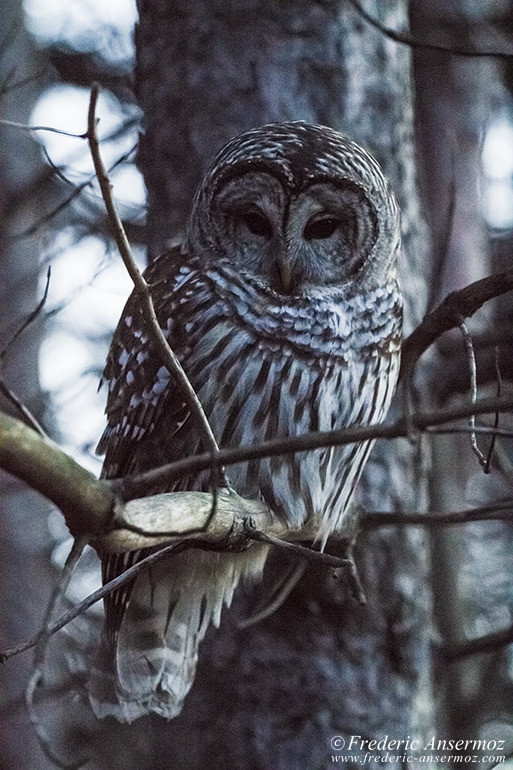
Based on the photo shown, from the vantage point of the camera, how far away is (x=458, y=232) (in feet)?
16.6

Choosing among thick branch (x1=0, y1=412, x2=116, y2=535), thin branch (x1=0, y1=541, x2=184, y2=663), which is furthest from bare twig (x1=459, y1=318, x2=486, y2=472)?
thick branch (x1=0, y1=412, x2=116, y2=535)

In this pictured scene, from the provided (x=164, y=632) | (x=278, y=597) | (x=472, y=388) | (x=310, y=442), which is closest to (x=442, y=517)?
(x=472, y=388)

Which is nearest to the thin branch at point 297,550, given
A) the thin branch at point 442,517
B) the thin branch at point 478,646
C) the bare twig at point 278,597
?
the thin branch at point 442,517

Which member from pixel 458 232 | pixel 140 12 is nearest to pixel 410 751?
pixel 140 12

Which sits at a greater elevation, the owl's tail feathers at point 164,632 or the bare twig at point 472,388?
the bare twig at point 472,388

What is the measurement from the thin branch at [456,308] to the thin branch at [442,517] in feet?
1.21

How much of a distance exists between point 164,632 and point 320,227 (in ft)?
4.13

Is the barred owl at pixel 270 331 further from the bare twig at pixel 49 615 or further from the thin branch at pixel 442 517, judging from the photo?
the bare twig at pixel 49 615

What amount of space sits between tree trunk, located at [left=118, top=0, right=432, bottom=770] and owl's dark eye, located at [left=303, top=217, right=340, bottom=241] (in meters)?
0.58

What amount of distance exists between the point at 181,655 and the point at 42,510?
290cm

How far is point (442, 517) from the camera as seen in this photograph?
223 centimetres

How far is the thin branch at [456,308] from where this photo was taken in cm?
199

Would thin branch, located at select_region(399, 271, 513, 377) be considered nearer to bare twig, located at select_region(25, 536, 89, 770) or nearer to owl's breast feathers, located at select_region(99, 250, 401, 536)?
owl's breast feathers, located at select_region(99, 250, 401, 536)

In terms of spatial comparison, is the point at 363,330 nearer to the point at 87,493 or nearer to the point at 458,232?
the point at 87,493
